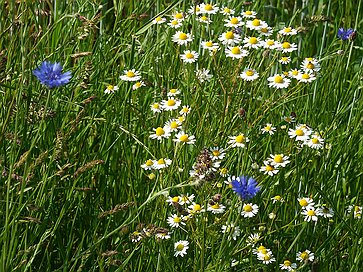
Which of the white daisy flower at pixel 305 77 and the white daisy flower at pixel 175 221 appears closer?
the white daisy flower at pixel 175 221

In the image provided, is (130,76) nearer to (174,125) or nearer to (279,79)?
(174,125)

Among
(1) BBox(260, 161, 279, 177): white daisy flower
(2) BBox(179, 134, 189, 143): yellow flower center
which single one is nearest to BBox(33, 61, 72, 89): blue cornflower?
(2) BBox(179, 134, 189, 143): yellow flower center

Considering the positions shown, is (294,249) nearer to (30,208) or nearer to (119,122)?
(119,122)

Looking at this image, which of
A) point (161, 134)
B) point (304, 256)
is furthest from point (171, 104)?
point (304, 256)

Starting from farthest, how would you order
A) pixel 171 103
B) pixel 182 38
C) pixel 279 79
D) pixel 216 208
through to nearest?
pixel 182 38, pixel 279 79, pixel 171 103, pixel 216 208

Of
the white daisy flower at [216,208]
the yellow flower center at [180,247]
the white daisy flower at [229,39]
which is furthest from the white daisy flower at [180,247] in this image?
the white daisy flower at [229,39]

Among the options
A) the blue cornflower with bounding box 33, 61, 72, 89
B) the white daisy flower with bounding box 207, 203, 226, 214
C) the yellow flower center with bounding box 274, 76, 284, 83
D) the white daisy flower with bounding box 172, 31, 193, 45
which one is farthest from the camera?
the white daisy flower with bounding box 172, 31, 193, 45

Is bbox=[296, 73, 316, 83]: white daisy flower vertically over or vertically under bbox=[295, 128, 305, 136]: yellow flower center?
over

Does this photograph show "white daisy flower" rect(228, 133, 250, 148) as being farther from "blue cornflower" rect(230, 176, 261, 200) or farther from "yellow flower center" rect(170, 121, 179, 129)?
"blue cornflower" rect(230, 176, 261, 200)

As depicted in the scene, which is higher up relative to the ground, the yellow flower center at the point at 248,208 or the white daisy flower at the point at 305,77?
the white daisy flower at the point at 305,77

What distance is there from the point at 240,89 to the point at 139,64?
485 millimetres

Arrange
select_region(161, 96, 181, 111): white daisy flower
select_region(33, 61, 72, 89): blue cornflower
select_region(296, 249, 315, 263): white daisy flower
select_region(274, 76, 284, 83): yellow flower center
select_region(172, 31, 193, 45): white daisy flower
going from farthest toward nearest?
select_region(172, 31, 193, 45): white daisy flower < select_region(274, 76, 284, 83): yellow flower center < select_region(161, 96, 181, 111): white daisy flower < select_region(296, 249, 315, 263): white daisy flower < select_region(33, 61, 72, 89): blue cornflower

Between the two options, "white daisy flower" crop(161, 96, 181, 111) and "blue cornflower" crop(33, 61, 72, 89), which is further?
"white daisy flower" crop(161, 96, 181, 111)

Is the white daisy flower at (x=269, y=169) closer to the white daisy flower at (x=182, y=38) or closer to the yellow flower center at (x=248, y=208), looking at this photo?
the yellow flower center at (x=248, y=208)
